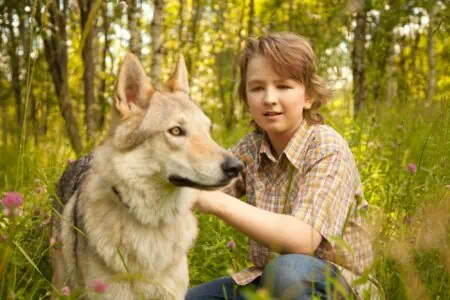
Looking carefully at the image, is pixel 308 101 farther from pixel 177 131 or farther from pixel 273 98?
pixel 177 131

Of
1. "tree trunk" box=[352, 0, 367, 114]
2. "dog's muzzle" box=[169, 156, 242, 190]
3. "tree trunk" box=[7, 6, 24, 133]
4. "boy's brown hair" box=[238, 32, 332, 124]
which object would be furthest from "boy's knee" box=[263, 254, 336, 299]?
"tree trunk" box=[7, 6, 24, 133]

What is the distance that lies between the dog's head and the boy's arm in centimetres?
12

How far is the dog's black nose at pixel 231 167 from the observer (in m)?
2.12

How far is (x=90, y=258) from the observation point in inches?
88.4

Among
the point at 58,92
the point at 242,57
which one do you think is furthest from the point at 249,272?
the point at 58,92

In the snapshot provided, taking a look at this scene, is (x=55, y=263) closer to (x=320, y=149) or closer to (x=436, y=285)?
(x=320, y=149)

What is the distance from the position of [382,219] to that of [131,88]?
1.36m

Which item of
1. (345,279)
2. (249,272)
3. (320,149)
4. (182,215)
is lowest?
(249,272)

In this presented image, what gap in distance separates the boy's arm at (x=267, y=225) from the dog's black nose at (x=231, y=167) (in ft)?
0.39

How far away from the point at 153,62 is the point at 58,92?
7.51 feet

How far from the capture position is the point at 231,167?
2127mm

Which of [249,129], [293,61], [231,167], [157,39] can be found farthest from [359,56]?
[231,167]

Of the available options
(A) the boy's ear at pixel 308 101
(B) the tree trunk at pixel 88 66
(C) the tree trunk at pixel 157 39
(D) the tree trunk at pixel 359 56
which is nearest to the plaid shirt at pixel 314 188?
(A) the boy's ear at pixel 308 101

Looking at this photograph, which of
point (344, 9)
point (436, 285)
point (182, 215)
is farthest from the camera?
point (182, 215)
